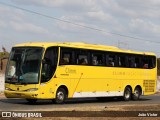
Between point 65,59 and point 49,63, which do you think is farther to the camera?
point 65,59

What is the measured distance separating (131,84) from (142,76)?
123cm

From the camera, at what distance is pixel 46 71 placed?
24328 mm

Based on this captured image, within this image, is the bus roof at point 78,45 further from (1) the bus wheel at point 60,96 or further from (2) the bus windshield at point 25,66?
(1) the bus wheel at point 60,96

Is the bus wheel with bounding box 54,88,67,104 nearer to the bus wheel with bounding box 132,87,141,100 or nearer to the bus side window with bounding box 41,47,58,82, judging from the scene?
the bus side window with bounding box 41,47,58,82

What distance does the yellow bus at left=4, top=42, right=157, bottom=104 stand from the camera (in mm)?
24172

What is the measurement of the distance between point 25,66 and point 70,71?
268 cm

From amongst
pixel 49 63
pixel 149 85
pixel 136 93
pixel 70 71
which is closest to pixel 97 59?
pixel 70 71

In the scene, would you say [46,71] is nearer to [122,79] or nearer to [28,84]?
[28,84]

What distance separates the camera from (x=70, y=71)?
25.8 metres

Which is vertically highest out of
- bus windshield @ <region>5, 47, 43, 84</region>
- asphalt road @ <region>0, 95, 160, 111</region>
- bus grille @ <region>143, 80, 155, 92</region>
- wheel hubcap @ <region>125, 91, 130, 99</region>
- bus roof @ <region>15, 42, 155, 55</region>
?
bus roof @ <region>15, 42, 155, 55</region>

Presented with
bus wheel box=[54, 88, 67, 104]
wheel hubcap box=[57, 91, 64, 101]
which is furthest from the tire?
wheel hubcap box=[57, 91, 64, 101]

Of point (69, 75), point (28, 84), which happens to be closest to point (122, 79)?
point (69, 75)

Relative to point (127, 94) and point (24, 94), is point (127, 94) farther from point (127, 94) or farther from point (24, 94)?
point (24, 94)

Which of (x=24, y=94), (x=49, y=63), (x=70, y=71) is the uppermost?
(x=49, y=63)
